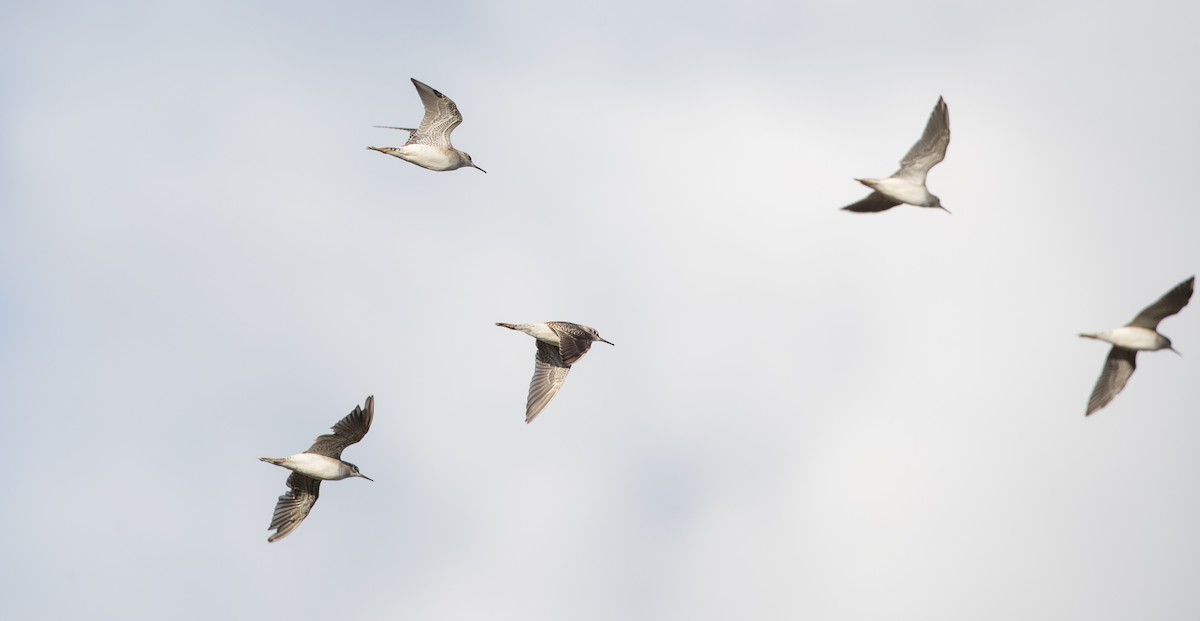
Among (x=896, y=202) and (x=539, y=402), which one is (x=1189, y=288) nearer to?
(x=896, y=202)

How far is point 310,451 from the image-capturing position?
3150 centimetres

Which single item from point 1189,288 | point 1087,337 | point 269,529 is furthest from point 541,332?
point 1189,288

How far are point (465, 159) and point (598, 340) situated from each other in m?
6.56

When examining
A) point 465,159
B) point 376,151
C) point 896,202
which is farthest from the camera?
point 465,159

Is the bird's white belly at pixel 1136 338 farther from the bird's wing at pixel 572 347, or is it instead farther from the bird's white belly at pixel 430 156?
the bird's white belly at pixel 430 156

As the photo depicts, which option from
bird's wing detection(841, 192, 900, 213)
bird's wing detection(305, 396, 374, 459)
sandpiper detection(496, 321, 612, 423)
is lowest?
bird's wing detection(305, 396, 374, 459)

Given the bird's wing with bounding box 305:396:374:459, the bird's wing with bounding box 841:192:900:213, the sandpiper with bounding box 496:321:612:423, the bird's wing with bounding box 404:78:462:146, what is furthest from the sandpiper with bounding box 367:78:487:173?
the bird's wing with bounding box 841:192:900:213

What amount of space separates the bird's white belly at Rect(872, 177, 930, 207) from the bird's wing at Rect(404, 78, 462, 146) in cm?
1215

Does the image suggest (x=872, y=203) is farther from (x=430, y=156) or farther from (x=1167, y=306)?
(x=430, y=156)

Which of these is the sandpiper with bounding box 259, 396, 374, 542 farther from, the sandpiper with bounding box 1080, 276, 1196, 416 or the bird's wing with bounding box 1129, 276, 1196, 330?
the bird's wing with bounding box 1129, 276, 1196, 330

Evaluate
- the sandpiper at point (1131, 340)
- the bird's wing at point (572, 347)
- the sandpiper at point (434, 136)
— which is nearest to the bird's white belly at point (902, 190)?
the sandpiper at point (1131, 340)

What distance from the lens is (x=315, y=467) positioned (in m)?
31.5

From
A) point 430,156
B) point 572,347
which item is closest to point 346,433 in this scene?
point 572,347

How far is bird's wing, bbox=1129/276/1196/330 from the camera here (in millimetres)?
30125
